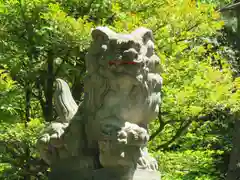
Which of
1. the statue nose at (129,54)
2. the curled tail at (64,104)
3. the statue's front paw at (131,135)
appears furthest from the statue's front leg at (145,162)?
the statue nose at (129,54)

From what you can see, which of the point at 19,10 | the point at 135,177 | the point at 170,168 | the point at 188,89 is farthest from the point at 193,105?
the point at 135,177

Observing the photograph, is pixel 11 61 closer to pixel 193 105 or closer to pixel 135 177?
pixel 193 105

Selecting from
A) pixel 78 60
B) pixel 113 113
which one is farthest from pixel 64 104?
pixel 78 60

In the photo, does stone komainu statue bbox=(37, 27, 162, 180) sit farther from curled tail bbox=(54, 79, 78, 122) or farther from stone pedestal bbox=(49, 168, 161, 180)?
curled tail bbox=(54, 79, 78, 122)

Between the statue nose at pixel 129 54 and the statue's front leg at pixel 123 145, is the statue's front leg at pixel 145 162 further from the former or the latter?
the statue nose at pixel 129 54

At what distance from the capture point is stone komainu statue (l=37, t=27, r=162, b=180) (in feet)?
17.7

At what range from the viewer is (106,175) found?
553cm

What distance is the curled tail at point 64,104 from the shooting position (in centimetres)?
615

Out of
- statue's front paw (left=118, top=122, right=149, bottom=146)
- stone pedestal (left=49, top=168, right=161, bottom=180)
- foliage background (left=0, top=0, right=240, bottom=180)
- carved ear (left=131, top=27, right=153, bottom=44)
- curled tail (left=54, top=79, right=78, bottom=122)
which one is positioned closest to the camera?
statue's front paw (left=118, top=122, right=149, bottom=146)

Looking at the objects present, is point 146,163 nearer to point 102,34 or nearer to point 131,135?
point 131,135

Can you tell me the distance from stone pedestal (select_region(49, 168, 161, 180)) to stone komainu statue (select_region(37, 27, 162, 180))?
0.01 metres

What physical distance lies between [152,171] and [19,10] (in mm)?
4705

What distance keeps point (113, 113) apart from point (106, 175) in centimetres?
67

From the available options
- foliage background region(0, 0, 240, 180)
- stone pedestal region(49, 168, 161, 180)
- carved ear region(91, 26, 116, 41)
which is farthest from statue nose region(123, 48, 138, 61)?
foliage background region(0, 0, 240, 180)
